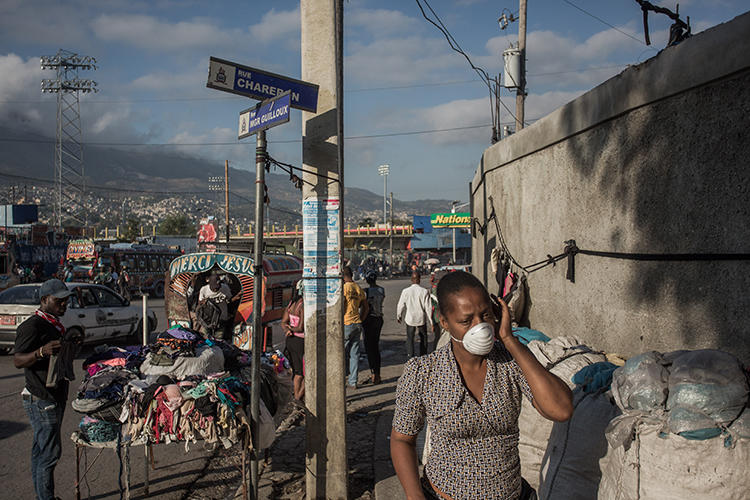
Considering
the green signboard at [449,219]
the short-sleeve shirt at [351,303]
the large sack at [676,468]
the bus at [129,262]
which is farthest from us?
the green signboard at [449,219]

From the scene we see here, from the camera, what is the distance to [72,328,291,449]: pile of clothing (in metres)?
4.00

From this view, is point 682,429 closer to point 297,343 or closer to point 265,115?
point 265,115

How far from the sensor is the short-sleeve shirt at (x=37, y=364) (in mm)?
4355

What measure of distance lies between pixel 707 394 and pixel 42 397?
454 cm

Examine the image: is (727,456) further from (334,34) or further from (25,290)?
(25,290)

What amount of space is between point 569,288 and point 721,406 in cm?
297

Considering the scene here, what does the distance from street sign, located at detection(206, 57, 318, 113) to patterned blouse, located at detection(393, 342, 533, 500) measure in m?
2.59

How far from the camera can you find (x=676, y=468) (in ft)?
8.38

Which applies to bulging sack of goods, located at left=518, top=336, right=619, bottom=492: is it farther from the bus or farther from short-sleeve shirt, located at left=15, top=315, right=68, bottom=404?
the bus

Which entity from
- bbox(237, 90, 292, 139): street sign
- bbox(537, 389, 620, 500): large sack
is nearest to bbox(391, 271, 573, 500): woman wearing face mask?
bbox(537, 389, 620, 500): large sack

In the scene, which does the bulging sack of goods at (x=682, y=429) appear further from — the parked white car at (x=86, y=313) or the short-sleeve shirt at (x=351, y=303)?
the parked white car at (x=86, y=313)

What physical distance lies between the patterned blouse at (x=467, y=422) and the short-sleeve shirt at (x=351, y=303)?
5.94 m

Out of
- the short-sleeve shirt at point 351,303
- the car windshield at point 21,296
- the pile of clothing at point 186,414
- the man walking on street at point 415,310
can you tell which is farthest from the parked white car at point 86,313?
the pile of clothing at point 186,414

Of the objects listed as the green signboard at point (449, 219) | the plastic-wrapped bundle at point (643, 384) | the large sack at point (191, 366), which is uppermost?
the green signboard at point (449, 219)
